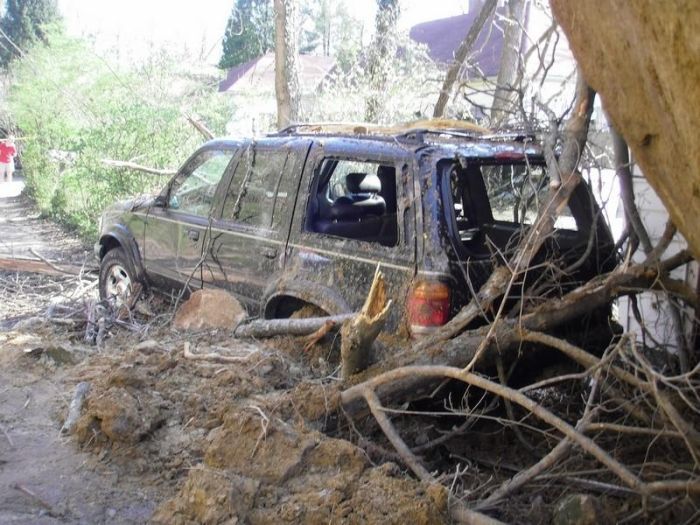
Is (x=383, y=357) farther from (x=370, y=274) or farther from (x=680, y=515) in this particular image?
(x=680, y=515)

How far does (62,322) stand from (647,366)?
536 centimetres

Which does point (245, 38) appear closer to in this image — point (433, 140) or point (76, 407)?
point (433, 140)

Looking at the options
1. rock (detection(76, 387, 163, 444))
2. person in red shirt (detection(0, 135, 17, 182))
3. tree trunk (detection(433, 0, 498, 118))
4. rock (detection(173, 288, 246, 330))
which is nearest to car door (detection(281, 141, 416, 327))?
rock (detection(173, 288, 246, 330))

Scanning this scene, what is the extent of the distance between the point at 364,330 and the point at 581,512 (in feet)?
4.75

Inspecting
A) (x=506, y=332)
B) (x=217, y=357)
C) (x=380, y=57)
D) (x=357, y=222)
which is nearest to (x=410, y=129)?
(x=357, y=222)

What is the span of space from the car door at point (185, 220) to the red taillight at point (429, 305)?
2464 millimetres

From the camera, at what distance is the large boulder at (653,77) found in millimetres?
2541

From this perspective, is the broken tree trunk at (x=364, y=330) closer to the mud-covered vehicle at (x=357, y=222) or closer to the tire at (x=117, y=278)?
the mud-covered vehicle at (x=357, y=222)

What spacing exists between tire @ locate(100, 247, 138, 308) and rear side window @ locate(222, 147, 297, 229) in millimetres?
1771

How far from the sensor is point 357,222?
5.70 metres

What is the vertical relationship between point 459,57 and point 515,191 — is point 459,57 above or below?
above

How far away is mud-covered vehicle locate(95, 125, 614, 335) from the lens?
14.3 feet

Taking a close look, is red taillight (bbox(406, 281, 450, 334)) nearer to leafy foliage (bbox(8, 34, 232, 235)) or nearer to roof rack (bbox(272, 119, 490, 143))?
roof rack (bbox(272, 119, 490, 143))

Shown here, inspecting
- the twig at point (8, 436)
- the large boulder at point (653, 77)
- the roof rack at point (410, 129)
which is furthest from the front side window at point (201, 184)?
the large boulder at point (653, 77)
